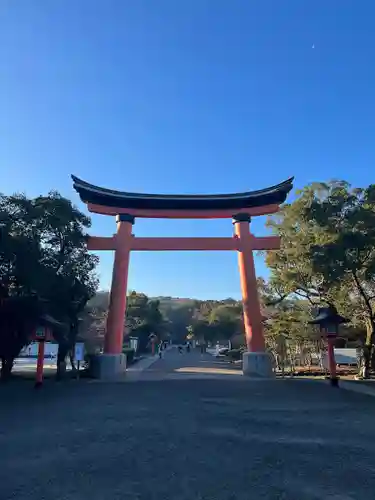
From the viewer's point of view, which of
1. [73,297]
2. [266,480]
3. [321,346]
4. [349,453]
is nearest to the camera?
[266,480]

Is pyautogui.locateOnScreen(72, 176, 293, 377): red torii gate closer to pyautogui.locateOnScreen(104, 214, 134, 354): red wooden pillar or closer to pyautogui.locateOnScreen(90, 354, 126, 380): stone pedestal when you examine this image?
pyautogui.locateOnScreen(104, 214, 134, 354): red wooden pillar

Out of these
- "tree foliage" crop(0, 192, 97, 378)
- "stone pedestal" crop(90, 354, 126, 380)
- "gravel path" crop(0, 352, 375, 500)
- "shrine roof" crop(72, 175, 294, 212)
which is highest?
"shrine roof" crop(72, 175, 294, 212)

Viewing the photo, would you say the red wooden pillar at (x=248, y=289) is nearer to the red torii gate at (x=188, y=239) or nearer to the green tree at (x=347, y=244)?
the red torii gate at (x=188, y=239)

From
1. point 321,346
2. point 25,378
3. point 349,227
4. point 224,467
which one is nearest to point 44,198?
point 25,378

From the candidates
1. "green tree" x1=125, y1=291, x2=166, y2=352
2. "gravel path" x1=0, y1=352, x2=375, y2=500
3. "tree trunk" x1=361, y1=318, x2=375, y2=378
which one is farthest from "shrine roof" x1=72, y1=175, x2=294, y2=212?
"green tree" x1=125, y1=291, x2=166, y2=352

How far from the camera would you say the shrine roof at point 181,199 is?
15195mm

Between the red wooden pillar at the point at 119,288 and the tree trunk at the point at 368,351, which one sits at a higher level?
the red wooden pillar at the point at 119,288

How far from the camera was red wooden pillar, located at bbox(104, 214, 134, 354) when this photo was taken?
1422cm

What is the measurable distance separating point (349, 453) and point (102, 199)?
12668 mm

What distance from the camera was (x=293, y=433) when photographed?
5.66m

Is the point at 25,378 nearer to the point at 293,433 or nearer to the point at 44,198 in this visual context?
the point at 44,198

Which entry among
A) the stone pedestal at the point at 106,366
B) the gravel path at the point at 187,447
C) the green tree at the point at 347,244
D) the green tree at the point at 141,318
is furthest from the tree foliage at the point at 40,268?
the green tree at the point at 141,318

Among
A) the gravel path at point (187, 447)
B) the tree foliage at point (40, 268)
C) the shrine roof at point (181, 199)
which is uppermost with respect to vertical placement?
the shrine roof at point (181, 199)

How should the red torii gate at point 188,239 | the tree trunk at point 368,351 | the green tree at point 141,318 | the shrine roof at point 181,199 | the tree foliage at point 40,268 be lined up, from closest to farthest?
1. the tree foliage at point 40,268
2. the tree trunk at point 368,351
3. the red torii gate at point 188,239
4. the shrine roof at point 181,199
5. the green tree at point 141,318
